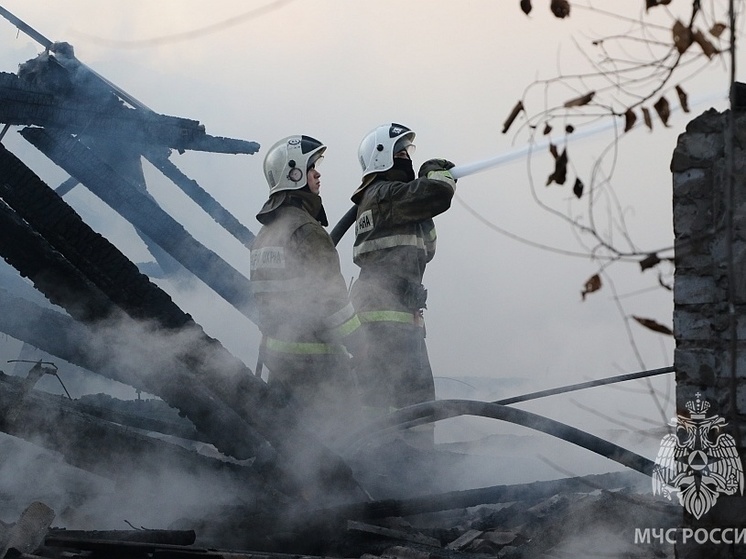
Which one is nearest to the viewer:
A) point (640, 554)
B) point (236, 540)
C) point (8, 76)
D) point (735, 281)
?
point (735, 281)

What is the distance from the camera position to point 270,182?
22.0 ft

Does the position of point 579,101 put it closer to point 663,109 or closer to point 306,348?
point 663,109

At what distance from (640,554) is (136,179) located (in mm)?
7001

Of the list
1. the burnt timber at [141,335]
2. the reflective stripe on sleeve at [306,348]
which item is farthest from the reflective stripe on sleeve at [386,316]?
the burnt timber at [141,335]

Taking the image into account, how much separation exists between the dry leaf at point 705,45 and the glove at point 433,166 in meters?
4.31

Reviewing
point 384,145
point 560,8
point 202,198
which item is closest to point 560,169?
point 560,8

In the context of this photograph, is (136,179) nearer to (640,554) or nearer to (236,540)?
(236,540)

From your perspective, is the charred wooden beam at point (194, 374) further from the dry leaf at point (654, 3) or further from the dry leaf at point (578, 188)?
the dry leaf at point (654, 3)

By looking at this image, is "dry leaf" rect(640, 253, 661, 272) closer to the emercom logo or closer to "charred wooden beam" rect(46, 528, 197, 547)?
the emercom logo

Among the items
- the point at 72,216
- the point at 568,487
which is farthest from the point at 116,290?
the point at 568,487

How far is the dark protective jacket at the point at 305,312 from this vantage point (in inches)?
243

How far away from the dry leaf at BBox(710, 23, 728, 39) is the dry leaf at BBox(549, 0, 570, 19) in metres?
0.44

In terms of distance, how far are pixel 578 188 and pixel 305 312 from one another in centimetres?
334

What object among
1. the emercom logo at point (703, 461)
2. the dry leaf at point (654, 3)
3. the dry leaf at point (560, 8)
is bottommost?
the emercom logo at point (703, 461)
